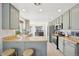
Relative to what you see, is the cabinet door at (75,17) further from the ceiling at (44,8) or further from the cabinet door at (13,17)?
the cabinet door at (13,17)

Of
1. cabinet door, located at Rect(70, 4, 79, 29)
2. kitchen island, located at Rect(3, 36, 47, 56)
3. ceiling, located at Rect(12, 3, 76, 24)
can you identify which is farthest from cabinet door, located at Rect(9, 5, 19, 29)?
cabinet door, located at Rect(70, 4, 79, 29)

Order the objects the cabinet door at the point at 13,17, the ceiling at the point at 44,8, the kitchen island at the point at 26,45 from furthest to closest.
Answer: the ceiling at the point at 44,8
the cabinet door at the point at 13,17
the kitchen island at the point at 26,45

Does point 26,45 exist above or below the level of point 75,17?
below

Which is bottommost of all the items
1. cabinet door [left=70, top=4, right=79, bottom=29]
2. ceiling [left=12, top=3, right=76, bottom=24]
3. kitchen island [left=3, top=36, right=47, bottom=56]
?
kitchen island [left=3, top=36, right=47, bottom=56]

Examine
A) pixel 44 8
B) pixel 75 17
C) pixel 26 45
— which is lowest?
pixel 26 45

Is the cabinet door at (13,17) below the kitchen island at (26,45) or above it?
above

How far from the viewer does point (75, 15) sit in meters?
4.46

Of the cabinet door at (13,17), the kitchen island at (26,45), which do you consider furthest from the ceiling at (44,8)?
the kitchen island at (26,45)

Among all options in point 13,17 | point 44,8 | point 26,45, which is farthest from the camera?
point 44,8

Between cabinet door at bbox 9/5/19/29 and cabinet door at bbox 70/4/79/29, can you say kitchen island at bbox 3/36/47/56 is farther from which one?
cabinet door at bbox 70/4/79/29

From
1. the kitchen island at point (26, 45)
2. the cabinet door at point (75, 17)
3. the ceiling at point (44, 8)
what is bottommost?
the kitchen island at point (26, 45)

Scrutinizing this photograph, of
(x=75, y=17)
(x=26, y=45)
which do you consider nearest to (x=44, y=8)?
(x=75, y=17)

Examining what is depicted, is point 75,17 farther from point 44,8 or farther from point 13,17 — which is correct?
point 13,17

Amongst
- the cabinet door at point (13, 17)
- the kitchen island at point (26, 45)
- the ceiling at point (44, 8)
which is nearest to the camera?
the kitchen island at point (26, 45)
